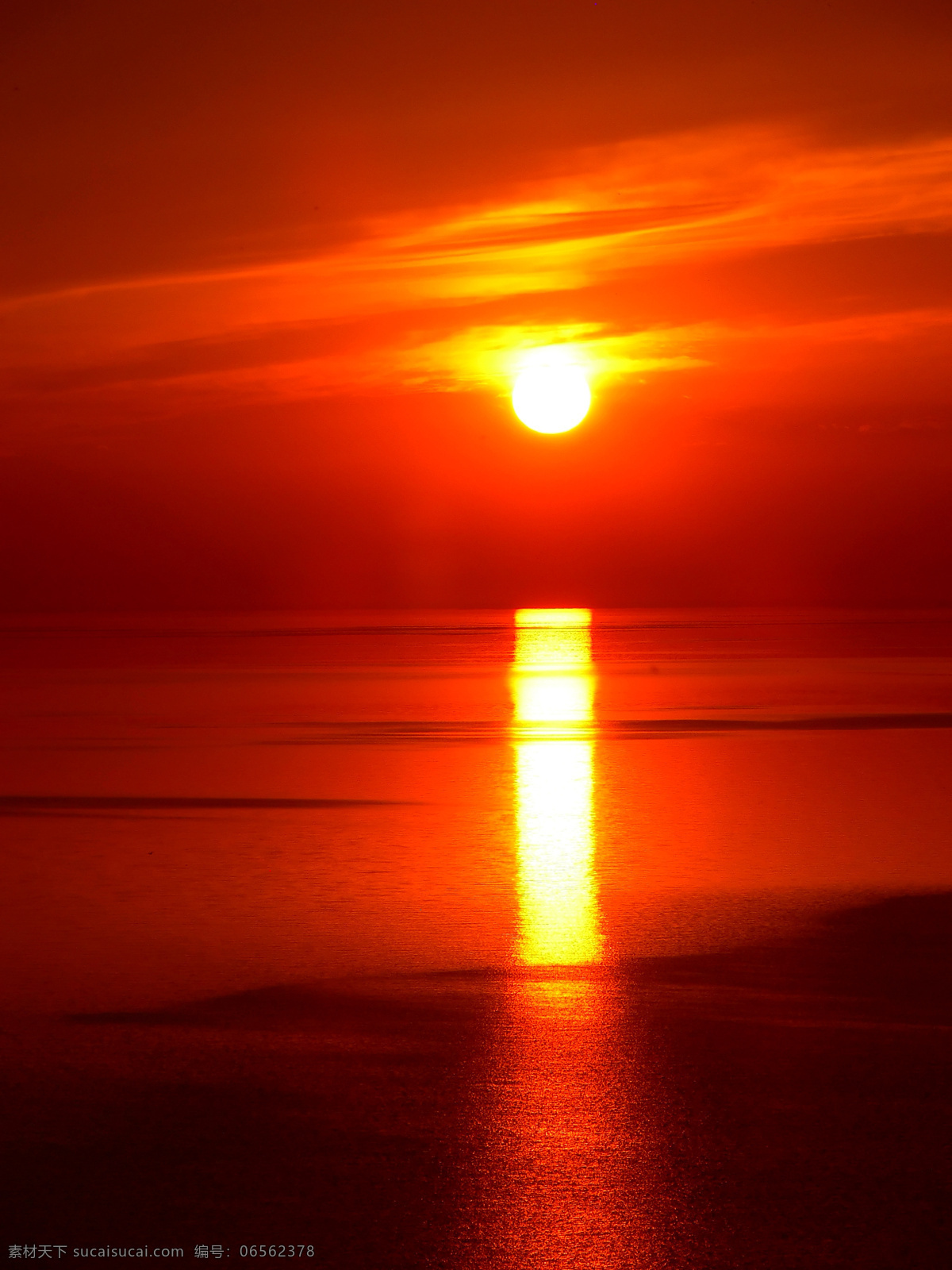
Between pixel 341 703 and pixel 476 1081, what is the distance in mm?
28969

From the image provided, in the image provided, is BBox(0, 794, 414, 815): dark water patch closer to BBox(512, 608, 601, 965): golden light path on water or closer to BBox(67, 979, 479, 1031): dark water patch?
BBox(512, 608, 601, 965): golden light path on water

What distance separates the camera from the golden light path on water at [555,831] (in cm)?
1036

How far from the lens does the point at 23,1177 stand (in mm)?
5930

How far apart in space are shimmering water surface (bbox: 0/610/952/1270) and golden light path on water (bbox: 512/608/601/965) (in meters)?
0.07

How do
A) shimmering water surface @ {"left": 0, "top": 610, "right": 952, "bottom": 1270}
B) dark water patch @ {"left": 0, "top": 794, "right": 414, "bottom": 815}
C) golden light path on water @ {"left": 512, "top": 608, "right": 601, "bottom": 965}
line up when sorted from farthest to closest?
1. dark water patch @ {"left": 0, "top": 794, "right": 414, "bottom": 815}
2. golden light path on water @ {"left": 512, "top": 608, "right": 601, "bottom": 965}
3. shimmering water surface @ {"left": 0, "top": 610, "right": 952, "bottom": 1270}

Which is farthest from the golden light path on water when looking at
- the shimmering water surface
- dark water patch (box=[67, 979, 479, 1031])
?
dark water patch (box=[67, 979, 479, 1031])

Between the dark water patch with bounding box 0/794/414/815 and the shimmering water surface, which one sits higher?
the dark water patch with bounding box 0/794/414/815

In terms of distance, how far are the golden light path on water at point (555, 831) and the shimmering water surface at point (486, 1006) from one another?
0.23ft

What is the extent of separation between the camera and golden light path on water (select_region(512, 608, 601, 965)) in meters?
10.4

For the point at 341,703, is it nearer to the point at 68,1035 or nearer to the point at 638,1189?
the point at 68,1035

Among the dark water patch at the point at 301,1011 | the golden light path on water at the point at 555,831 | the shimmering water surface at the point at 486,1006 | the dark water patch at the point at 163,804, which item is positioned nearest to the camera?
the shimmering water surface at the point at 486,1006

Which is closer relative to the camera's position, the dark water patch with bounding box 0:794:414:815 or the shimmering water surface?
the shimmering water surface

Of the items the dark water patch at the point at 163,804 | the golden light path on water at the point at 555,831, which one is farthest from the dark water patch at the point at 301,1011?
the dark water patch at the point at 163,804

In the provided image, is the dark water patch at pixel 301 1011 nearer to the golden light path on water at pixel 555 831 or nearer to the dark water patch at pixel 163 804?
the golden light path on water at pixel 555 831
